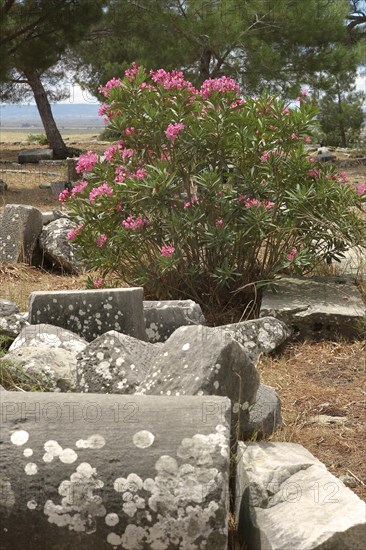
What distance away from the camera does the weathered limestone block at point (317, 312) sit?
4.84m

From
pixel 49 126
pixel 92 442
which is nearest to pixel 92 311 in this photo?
pixel 92 442

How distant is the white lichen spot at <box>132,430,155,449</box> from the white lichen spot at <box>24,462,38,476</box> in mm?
284

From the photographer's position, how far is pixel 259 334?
177 inches

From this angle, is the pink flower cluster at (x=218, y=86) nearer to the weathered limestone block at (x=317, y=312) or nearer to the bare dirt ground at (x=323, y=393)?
the weathered limestone block at (x=317, y=312)

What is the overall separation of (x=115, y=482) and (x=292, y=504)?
58 centimetres

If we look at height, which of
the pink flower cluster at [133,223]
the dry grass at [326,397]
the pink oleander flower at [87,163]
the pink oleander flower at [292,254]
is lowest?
the dry grass at [326,397]

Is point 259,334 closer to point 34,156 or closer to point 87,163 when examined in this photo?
point 87,163

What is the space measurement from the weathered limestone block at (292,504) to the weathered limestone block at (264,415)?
1.09 ft

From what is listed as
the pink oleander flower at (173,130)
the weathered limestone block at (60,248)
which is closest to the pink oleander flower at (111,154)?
the pink oleander flower at (173,130)

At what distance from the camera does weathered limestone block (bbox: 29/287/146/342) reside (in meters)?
4.00

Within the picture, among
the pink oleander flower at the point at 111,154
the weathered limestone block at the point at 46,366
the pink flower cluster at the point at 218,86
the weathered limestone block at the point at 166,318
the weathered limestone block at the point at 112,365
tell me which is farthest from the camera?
the pink oleander flower at the point at 111,154

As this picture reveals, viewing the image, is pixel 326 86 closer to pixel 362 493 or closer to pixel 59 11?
pixel 59 11

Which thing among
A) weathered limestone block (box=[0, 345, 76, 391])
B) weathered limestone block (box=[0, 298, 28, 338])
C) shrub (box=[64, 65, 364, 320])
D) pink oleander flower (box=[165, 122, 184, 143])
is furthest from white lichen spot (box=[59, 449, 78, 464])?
pink oleander flower (box=[165, 122, 184, 143])

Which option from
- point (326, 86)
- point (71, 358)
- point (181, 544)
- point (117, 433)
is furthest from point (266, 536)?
point (326, 86)
